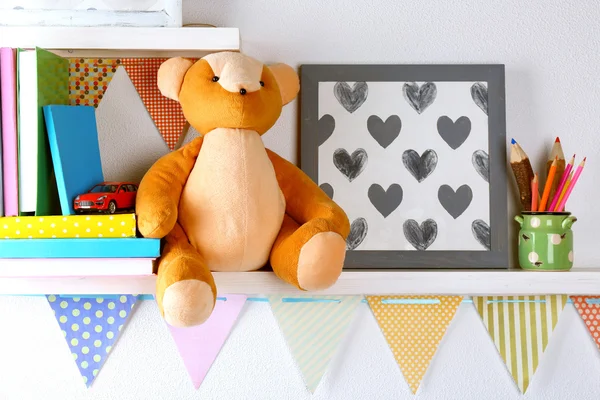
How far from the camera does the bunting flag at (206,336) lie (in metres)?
1.26

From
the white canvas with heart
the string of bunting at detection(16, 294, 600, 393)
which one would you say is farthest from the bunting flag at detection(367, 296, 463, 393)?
the white canvas with heart

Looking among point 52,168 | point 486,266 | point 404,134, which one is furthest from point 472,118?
point 52,168

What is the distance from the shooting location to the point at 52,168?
108cm

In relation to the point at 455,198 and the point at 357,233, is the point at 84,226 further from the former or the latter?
the point at 455,198

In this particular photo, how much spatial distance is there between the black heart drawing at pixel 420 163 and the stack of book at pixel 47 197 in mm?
492

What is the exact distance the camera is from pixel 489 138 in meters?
1.26

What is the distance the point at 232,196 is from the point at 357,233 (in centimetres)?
29

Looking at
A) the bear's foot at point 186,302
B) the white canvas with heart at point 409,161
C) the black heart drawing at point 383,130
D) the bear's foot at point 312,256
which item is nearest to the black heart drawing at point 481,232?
the white canvas with heart at point 409,161

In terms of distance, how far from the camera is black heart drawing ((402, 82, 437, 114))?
1.26 m

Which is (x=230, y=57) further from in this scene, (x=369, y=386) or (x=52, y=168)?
(x=369, y=386)

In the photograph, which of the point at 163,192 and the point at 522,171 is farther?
the point at 522,171

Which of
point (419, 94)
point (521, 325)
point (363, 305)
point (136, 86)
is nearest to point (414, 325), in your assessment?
point (363, 305)

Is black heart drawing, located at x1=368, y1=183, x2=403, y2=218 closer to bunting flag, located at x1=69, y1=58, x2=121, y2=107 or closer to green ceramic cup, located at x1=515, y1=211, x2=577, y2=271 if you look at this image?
green ceramic cup, located at x1=515, y1=211, x2=577, y2=271

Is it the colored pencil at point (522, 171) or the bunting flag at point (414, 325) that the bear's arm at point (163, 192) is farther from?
the colored pencil at point (522, 171)
